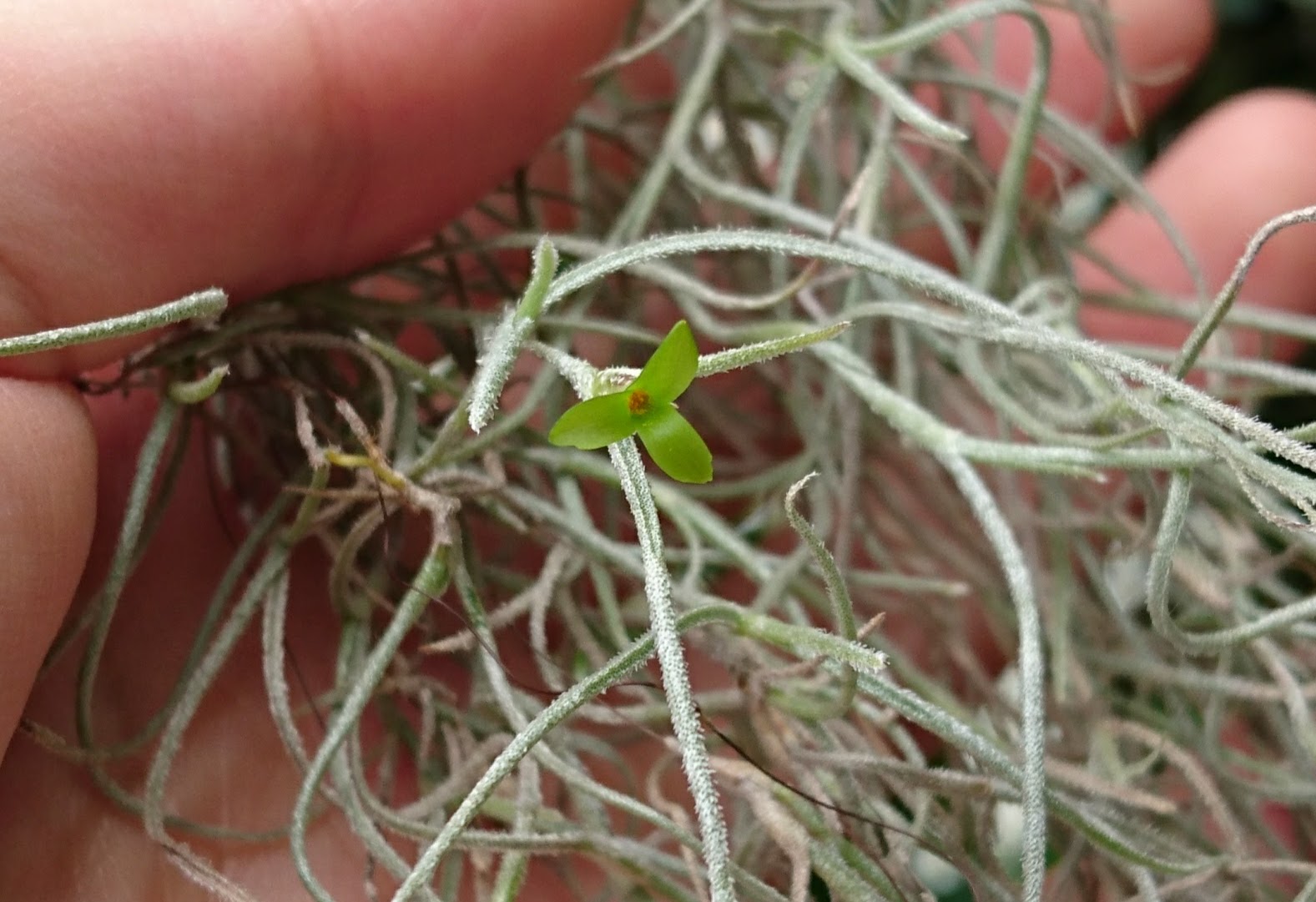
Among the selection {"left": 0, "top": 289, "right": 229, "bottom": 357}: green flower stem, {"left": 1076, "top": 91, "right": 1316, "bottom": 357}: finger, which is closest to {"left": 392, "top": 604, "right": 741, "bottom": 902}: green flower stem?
{"left": 0, "top": 289, "right": 229, "bottom": 357}: green flower stem

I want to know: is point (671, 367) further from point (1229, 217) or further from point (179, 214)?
point (1229, 217)

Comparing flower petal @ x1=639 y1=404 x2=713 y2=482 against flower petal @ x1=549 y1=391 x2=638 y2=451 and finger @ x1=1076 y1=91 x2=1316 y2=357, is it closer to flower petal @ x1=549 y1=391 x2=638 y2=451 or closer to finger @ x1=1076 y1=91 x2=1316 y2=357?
flower petal @ x1=549 y1=391 x2=638 y2=451

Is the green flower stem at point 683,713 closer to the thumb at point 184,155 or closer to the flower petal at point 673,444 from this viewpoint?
the flower petal at point 673,444

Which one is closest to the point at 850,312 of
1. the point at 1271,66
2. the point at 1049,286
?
the point at 1049,286

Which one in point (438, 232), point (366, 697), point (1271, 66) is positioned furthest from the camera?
point (1271, 66)

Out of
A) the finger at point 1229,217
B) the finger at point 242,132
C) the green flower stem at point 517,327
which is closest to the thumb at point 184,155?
the finger at point 242,132

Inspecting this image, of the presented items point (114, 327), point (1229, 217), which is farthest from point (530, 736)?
point (1229, 217)

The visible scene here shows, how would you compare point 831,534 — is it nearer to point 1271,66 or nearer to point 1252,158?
point 1252,158
